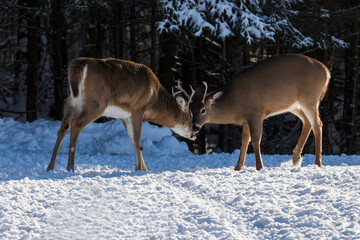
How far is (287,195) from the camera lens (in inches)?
238

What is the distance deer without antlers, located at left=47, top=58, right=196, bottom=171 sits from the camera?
8.17m

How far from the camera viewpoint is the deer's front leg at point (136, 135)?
8.83 m

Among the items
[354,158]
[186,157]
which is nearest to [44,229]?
[186,157]

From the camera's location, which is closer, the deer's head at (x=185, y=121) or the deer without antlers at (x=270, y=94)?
the deer without antlers at (x=270, y=94)

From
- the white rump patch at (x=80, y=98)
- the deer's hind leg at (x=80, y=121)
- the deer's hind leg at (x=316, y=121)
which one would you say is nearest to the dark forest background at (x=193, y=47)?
the deer's hind leg at (x=316, y=121)

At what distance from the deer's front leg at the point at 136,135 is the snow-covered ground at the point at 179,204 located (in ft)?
1.99

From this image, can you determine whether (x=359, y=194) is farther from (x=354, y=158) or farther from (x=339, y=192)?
(x=354, y=158)

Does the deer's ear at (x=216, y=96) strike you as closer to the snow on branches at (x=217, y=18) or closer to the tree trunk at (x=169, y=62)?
the snow on branches at (x=217, y=18)

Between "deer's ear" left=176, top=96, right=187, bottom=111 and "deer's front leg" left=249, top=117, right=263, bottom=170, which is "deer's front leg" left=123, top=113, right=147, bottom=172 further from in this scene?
"deer's front leg" left=249, top=117, right=263, bottom=170

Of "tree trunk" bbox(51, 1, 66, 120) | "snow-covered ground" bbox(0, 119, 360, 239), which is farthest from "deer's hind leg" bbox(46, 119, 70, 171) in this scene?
"tree trunk" bbox(51, 1, 66, 120)

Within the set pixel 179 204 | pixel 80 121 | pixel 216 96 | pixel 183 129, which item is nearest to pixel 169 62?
pixel 183 129

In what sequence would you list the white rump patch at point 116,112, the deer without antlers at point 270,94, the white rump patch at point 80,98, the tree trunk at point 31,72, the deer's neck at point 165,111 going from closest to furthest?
the white rump patch at point 80,98 < the white rump patch at point 116,112 < the deer without antlers at point 270,94 < the deer's neck at point 165,111 < the tree trunk at point 31,72

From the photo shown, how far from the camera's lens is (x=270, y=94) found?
30.6 feet

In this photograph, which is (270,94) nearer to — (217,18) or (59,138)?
(59,138)
